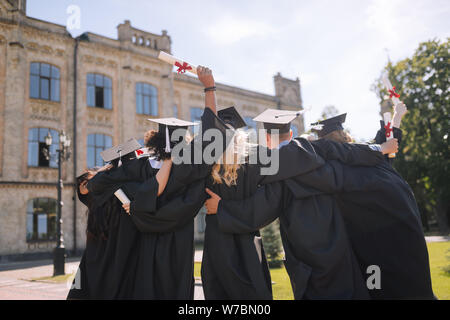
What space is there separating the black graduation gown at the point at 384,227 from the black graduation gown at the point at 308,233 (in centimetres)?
23

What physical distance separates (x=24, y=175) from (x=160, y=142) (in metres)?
21.2

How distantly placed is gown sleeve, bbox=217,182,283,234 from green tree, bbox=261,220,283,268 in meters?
10.7

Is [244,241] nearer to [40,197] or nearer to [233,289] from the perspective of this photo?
[233,289]

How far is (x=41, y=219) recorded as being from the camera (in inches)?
861

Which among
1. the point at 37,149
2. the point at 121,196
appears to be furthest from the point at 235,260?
the point at 37,149

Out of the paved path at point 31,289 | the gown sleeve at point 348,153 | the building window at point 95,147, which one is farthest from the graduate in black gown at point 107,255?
the building window at point 95,147

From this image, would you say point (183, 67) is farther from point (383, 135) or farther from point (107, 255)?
point (383, 135)

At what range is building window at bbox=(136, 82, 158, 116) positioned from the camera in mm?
27312

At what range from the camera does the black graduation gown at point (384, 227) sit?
377cm

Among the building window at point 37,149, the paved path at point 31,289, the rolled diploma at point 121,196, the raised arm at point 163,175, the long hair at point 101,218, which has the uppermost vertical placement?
the building window at point 37,149

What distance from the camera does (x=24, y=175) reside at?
21.7 metres

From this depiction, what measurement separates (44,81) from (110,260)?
22850 millimetres

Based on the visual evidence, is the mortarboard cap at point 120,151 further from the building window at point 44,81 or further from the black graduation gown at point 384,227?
the building window at point 44,81
